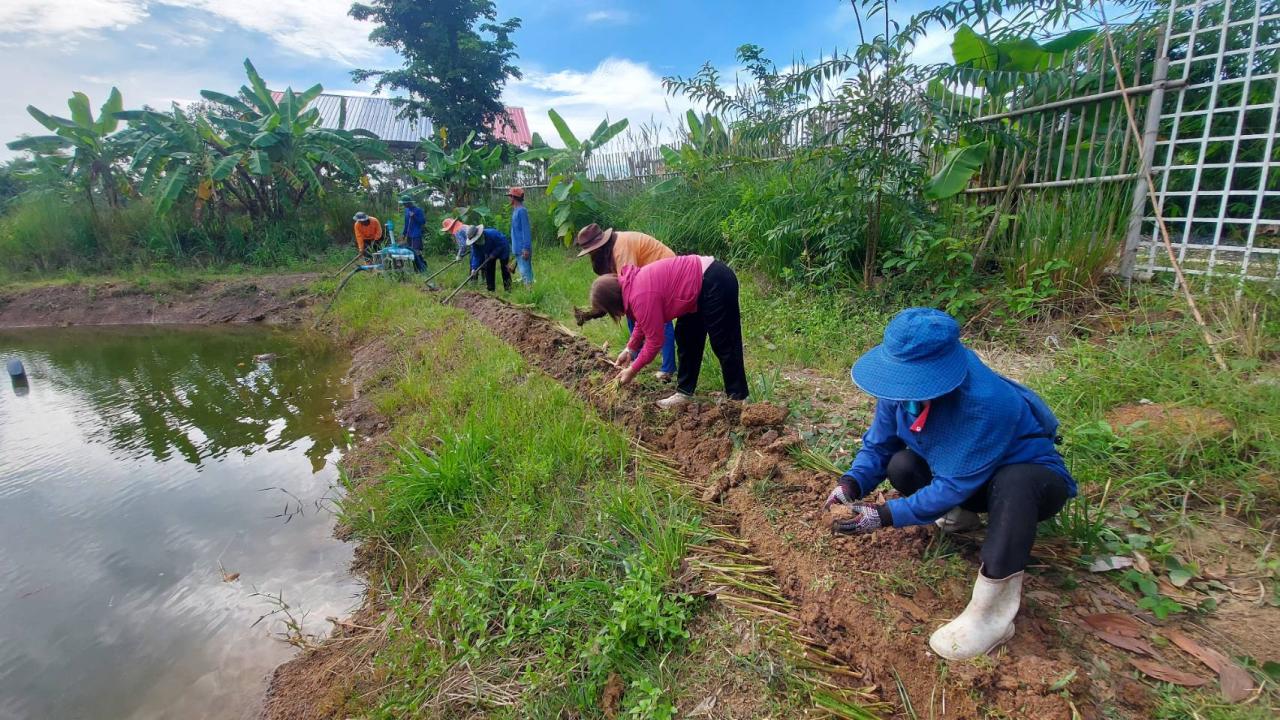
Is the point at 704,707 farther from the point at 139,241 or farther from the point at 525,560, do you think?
the point at 139,241

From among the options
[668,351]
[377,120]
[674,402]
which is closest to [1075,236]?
[668,351]

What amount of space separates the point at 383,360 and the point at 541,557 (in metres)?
4.82

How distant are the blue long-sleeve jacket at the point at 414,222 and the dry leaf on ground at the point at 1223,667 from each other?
36.9 feet

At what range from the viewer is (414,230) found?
36.0 ft

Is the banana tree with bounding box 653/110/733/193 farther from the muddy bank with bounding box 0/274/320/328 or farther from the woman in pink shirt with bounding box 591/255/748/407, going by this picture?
the muddy bank with bounding box 0/274/320/328

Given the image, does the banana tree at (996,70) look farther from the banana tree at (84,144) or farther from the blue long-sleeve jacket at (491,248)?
the banana tree at (84,144)

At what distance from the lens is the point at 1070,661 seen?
1.58m

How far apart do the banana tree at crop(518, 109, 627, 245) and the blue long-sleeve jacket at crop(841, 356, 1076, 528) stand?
940cm

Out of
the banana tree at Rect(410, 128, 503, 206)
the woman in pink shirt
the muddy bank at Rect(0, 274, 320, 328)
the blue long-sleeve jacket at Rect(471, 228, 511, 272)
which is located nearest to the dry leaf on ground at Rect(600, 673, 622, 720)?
the woman in pink shirt

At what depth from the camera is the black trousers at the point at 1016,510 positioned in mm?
1589

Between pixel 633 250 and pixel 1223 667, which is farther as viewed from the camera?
pixel 633 250

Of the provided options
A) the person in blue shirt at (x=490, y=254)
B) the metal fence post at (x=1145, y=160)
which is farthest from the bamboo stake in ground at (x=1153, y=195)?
the person in blue shirt at (x=490, y=254)

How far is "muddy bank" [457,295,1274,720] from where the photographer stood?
59.6 inches

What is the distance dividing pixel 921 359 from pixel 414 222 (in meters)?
10.9
